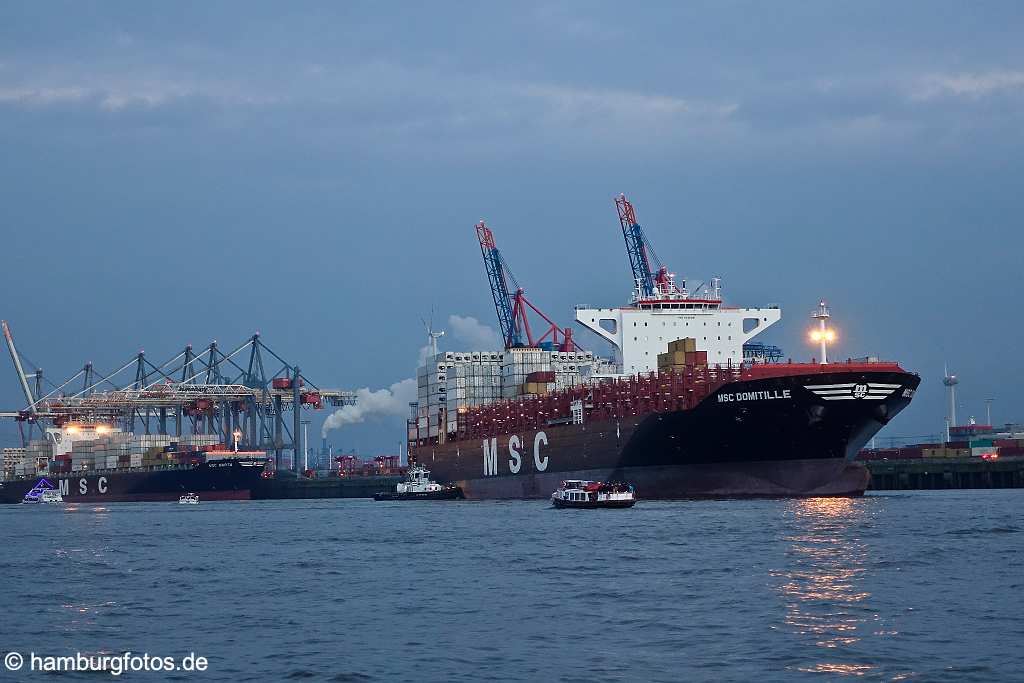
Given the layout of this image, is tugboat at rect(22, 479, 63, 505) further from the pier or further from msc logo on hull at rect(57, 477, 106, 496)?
the pier

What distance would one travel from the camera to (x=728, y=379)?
195 feet

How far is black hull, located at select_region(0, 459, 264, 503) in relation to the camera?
4678 inches

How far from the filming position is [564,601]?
90.8 ft

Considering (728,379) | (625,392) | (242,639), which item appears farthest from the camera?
(625,392)

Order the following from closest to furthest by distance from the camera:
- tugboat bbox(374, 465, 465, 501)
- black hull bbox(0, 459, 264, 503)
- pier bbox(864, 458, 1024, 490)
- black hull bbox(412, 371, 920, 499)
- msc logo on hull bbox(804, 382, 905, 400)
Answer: msc logo on hull bbox(804, 382, 905, 400)
black hull bbox(412, 371, 920, 499)
pier bbox(864, 458, 1024, 490)
tugboat bbox(374, 465, 465, 501)
black hull bbox(0, 459, 264, 503)

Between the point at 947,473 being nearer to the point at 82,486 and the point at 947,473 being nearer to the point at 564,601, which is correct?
the point at 564,601

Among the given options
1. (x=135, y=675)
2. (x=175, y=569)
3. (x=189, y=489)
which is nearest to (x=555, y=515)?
(x=175, y=569)

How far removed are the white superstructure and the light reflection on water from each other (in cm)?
2960

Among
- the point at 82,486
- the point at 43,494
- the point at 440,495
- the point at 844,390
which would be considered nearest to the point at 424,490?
the point at 440,495

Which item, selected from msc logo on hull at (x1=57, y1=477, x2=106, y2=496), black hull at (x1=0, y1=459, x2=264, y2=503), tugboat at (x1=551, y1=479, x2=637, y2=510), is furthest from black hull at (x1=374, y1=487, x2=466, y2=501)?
msc logo on hull at (x1=57, y1=477, x2=106, y2=496)

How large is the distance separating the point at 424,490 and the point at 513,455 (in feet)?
38.0

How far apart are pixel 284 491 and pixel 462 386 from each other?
40768mm

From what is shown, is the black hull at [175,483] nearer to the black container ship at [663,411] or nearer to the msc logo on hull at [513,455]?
the black container ship at [663,411]

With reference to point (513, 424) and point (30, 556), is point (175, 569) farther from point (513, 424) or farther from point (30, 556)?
point (513, 424)
